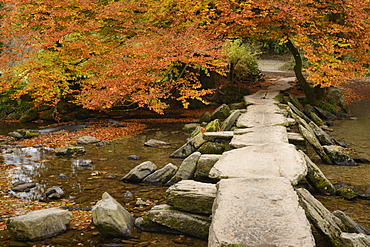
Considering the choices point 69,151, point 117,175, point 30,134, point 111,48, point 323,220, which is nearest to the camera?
point 323,220

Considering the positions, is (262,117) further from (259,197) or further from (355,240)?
(355,240)

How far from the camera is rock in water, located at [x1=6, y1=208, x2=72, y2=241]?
4.80m

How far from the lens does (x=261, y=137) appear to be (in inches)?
313

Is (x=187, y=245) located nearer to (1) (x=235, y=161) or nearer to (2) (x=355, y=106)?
(1) (x=235, y=161)

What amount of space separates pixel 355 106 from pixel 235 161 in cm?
1551

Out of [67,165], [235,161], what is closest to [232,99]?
[67,165]

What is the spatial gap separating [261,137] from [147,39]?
6.37 metres

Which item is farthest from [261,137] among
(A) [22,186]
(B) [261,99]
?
(B) [261,99]

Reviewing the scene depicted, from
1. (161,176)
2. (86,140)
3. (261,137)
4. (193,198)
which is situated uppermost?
(261,137)

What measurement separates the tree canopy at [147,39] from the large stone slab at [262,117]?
2.28m

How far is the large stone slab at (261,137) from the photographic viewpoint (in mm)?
7495

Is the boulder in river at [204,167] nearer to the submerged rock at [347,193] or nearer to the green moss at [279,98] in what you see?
the submerged rock at [347,193]

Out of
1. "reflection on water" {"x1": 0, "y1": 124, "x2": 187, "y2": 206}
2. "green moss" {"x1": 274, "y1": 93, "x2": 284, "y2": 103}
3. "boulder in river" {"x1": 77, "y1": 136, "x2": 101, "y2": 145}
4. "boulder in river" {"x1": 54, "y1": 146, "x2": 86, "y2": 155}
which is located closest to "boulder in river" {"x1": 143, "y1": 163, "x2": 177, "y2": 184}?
"reflection on water" {"x1": 0, "y1": 124, "x2": 187, "y2": 206}

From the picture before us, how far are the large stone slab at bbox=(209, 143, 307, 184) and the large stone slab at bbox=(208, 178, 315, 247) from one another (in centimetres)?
43
